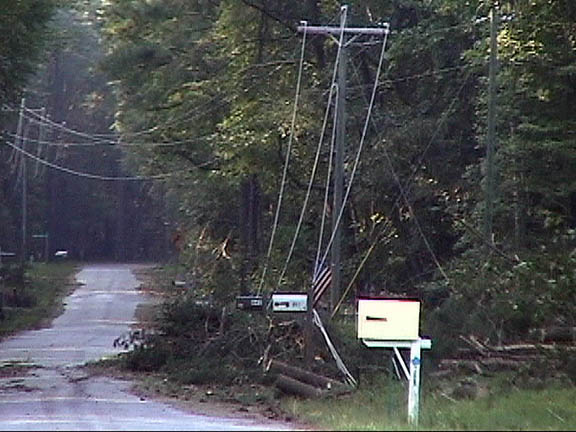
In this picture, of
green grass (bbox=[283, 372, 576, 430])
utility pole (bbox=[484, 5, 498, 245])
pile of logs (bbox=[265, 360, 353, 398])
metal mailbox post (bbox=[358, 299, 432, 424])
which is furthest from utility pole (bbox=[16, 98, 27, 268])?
metal mailbox post (bbox=[358, 299, 432, 424])

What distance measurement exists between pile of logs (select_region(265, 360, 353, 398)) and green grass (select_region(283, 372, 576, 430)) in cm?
31

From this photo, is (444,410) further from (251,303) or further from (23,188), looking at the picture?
(23,188)

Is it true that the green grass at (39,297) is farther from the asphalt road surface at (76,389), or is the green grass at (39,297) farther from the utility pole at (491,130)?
the utility pole at (491,130)

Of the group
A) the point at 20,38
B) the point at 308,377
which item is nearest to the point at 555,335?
the point at 308,377

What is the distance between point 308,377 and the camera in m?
24.1

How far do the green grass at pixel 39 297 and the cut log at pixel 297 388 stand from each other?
2197cm

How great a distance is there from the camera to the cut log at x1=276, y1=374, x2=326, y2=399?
23.0 meters

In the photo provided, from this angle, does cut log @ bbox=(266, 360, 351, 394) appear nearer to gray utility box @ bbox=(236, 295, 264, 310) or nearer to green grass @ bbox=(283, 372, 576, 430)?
green grass @ bbox=(283, 372, 576, 430)

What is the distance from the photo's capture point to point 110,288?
68125 millimetres

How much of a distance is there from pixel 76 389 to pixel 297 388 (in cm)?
491

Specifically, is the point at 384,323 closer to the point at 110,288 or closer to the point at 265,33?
the point at 265,33

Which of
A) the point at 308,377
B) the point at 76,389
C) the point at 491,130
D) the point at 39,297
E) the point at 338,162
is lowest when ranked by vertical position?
the point at 39,297

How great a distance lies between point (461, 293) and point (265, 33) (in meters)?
20.9

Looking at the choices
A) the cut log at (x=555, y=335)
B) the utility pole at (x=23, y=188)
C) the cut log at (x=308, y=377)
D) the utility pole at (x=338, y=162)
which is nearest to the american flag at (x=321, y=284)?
the utility pole at (x=338, y=162)
